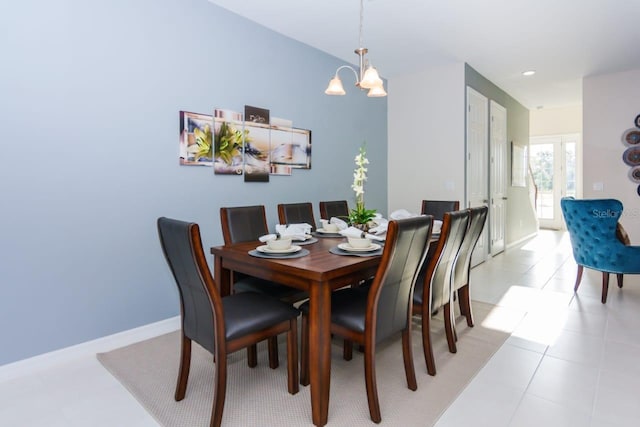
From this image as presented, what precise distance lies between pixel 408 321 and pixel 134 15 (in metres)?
2.74

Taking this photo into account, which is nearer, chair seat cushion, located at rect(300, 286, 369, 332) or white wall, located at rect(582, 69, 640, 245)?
chair seat cushion, located at rect(300, 286, 369, 332)

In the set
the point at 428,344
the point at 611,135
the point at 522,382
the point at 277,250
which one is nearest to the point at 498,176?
the point at 611,135

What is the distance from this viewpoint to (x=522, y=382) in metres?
2.04

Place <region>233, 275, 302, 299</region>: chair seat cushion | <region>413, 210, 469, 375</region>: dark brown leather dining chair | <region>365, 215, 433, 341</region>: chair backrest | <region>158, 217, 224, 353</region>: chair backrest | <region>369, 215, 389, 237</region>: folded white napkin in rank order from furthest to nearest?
<region>369, 215, 389, 237</region>: folded white napkin < <region>233, 275, 302, 299</region>: chair seat cushion < <region>413, 210, 469, 375</region>: dark brown leather dining chair < <region>365, 215, 433, 341</region>: chair backrest < <region>158, 217, 224, 353</region>: chair backrest

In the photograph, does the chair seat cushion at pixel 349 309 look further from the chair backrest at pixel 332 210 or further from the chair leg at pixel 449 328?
the chair backrest at pixel 332 210

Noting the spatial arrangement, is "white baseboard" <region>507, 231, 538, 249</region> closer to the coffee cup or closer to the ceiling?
the ceiling

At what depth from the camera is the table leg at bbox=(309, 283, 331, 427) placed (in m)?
1.65

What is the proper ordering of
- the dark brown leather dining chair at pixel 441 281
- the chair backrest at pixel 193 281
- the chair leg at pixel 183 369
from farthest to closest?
the dark brown leather dining chair at pixel 441 281, the chair leg at pixel 183 369, the chair backrest at pixel 193 281

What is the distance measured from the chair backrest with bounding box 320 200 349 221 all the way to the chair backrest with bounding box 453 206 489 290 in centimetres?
108

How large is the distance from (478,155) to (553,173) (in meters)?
4.69

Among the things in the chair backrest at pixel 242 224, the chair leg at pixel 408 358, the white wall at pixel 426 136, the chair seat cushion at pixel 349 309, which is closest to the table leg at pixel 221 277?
the chair backrest at pixel 242 224

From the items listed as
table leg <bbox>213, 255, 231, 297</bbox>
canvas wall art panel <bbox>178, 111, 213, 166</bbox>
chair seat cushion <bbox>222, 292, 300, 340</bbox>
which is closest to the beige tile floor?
chair seat cushion <bbox>222, 292, 300, 340</bbox>

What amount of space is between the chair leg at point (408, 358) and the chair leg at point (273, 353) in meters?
0.74

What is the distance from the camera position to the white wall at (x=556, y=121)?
7.82m
